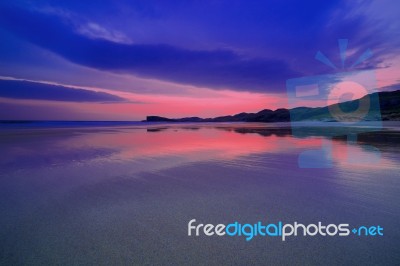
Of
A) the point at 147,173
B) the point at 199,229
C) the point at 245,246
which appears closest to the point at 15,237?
the point at 199,229

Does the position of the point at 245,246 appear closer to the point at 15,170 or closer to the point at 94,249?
the point at 94,249

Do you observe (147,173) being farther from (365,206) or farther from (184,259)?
(365,206)

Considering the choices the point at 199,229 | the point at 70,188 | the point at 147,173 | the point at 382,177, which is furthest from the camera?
the point at 147,173

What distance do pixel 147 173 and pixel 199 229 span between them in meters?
3.29

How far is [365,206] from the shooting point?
354cm

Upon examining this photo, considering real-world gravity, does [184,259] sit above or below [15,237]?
below

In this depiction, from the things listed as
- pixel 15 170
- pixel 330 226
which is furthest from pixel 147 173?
pixel 330 226

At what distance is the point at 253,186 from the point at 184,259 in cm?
271

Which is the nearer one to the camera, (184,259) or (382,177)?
(184,259)

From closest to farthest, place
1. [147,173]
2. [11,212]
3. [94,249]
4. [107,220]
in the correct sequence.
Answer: [94,249] → [107,220] → [11,212] → [147,173]

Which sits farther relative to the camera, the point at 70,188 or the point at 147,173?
the point at 147,173

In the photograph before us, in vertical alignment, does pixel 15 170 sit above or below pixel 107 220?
above

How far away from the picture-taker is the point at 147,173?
592cm

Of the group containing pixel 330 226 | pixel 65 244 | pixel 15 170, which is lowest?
pixel 330 226
